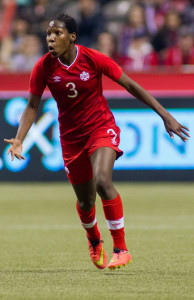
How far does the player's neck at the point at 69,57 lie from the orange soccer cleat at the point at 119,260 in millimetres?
1563

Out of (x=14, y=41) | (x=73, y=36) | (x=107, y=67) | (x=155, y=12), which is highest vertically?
(x=73, y=36)

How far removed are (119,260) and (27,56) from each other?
936 cm

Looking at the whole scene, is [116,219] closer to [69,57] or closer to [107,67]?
[107,67]

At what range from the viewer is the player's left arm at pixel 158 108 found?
620 cm

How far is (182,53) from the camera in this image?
→ 14.7 m

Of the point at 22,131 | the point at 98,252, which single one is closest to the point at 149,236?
the point at 98,252

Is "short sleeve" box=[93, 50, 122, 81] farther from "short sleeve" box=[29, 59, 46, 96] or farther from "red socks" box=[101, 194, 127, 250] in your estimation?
"red socks" box=[101, 194, 127, 250]

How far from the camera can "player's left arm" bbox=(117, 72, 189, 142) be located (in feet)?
20.4

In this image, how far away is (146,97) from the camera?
6.38 m

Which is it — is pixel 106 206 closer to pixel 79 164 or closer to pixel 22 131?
pixel 79 164

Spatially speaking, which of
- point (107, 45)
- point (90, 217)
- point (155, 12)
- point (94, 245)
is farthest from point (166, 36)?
point (94, 245)

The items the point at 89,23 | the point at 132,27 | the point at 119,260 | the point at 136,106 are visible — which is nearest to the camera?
the point at 119,260

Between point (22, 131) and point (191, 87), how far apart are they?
7761 mm

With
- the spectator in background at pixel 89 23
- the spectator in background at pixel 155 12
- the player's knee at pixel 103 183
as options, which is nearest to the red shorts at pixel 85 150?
the player's knee at pixel 103 183
